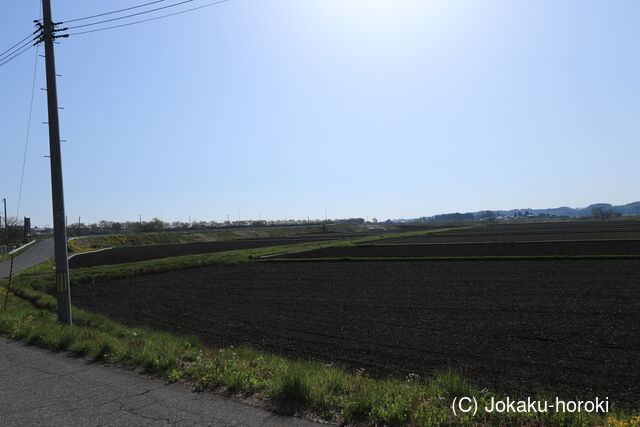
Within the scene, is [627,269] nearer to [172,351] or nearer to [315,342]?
[315,342]

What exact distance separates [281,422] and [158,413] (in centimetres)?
174

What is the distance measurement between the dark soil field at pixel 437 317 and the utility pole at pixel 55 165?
139 inches

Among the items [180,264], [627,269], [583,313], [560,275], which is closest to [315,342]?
[583,313]

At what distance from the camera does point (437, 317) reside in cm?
1504

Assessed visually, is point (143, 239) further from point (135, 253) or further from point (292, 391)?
point (292, 391)

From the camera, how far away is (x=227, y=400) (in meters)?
6.06

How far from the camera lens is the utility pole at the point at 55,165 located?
12.2 m

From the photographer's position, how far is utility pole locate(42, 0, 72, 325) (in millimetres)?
12195

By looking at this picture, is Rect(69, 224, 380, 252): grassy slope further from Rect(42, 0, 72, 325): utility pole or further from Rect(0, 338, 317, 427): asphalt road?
Rect(0, 338, 317, 427): asphalt road

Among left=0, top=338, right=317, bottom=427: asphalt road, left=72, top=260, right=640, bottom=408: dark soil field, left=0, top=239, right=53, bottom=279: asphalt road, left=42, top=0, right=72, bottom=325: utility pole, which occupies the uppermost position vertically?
left=42, top=0, right=72, bottom=325: utility pole

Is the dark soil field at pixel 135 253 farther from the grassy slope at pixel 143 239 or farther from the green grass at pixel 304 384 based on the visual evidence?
the green grass at pixel 304 384

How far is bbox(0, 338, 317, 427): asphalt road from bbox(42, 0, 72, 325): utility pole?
4579mm

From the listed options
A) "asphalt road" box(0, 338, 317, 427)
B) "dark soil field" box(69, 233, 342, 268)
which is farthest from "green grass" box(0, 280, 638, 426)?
"dark soil field" box(69, 233, 342, 268)

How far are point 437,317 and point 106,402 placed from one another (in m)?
11.6
